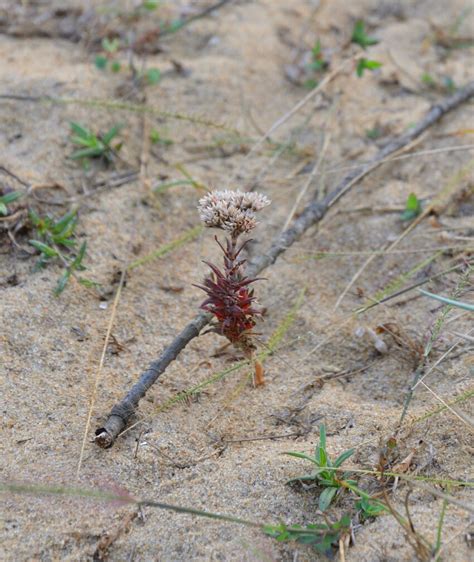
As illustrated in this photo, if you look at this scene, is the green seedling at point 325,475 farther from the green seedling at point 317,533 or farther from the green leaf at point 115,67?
the green leaf at point 115,67

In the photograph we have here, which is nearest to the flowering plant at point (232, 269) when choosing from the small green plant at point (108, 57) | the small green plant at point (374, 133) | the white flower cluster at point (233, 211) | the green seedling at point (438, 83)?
the white flower cluster at point (233, 211)

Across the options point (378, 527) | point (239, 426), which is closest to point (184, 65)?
point (239, 426)

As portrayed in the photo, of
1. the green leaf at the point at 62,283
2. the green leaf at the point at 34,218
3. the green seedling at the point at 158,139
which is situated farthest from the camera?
the green seedling at the point at 158,139

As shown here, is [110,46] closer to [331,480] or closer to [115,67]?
[115,67]

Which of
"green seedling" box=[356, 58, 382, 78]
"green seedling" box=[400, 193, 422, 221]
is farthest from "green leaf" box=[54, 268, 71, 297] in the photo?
"green seedling" box=[356, 58, 382, 78]

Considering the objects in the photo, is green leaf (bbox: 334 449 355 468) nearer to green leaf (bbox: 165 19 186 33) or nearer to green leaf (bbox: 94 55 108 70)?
green leaf (bbox: 94 55 108 70)

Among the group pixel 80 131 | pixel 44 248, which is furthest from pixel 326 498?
pixel 80 131
